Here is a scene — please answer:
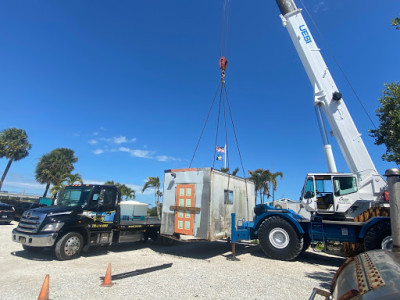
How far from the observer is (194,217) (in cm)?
955

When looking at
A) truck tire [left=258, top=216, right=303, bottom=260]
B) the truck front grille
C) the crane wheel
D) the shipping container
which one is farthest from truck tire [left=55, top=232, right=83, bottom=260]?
the crane wheel

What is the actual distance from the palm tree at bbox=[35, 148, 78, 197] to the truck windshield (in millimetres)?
29385

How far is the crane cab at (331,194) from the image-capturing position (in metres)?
8.97

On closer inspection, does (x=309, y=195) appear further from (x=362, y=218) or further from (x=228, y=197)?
(x=228, y=197)

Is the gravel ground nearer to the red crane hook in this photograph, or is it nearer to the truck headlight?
the truck headlight

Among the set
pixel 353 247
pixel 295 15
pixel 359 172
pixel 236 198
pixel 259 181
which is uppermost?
pixel 295 15

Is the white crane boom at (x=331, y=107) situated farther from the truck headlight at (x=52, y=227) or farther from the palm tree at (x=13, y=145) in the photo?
the palm tree at (x=13, y=145)

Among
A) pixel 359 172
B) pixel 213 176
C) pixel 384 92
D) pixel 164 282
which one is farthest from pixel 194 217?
pixel 384 92

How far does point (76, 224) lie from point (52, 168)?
3285 cm

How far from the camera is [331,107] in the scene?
1041 centimetres

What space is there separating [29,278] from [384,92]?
16929mm

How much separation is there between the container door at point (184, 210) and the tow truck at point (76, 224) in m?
2.16

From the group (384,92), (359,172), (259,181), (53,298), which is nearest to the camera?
(53,298)

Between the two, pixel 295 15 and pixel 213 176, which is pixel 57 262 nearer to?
pixel 213 176
